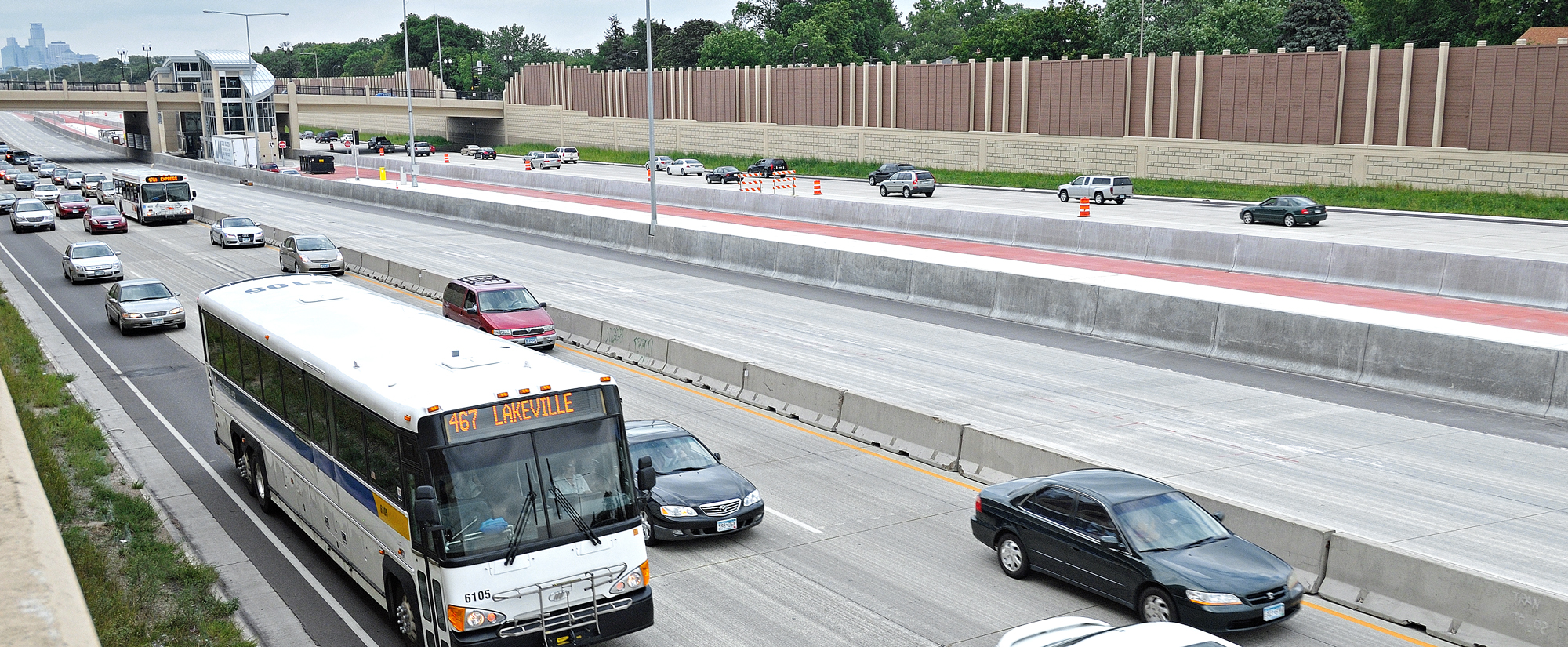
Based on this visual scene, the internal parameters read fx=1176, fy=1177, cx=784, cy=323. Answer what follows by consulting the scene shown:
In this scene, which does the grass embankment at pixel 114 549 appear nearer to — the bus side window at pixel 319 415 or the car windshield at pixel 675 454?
the bus side window at pixel 319 415

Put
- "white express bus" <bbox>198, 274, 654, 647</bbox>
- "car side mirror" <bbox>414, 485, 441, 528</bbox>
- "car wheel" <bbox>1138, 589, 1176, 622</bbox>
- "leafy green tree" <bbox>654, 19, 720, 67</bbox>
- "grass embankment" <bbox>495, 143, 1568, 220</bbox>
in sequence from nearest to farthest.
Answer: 1. "car side mirror" <bbox>414, 485, 441, 528</bbox>
2. "white express bus" <bbox>198, 274, 654, 647</bbox>
3. "car wheel" <bbox>1138, 589, 1176, 622</bbox>
4. "grass embankment" <bbox>495, 143, 1568, 220</bbox>
5. "leafy green tree" <bbox>654, 19, 720, 67</bbox>

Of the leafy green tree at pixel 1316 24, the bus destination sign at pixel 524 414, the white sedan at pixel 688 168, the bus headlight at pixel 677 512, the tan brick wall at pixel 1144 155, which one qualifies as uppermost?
the leafy green tree at pixel 1316 24

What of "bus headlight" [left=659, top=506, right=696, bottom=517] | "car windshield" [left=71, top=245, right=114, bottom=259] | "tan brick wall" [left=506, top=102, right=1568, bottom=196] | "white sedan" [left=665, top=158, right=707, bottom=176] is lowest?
"bus headlight" [left=659, top=506, right=696, bottom=517]

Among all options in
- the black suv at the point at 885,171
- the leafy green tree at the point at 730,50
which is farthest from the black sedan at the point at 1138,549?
the leafy green tree at the point at 730,50

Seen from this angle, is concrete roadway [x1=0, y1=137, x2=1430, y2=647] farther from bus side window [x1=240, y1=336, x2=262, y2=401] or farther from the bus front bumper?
bus side window [x1=240, y1=336, x2=262, y2=401]

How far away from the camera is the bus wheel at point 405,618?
10.2 metres

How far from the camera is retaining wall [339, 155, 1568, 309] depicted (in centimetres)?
2783

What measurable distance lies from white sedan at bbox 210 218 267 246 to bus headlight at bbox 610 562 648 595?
125ft

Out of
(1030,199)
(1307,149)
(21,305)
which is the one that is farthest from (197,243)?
(1307,149)

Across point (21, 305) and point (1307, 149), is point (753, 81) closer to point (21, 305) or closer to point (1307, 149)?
point (1307, 149)

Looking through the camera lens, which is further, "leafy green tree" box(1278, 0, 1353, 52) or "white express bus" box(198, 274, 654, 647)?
"leafy green tree" box(1278, 0, 1353, 52)

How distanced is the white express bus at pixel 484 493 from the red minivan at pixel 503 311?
1263 cm

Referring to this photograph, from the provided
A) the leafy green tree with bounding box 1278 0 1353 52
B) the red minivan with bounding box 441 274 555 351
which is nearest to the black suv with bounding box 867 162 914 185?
the leafy green tree with bounding box 1278 0 1353 52

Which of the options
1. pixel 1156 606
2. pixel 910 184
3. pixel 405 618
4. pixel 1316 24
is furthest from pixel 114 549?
pixel 1316 24
